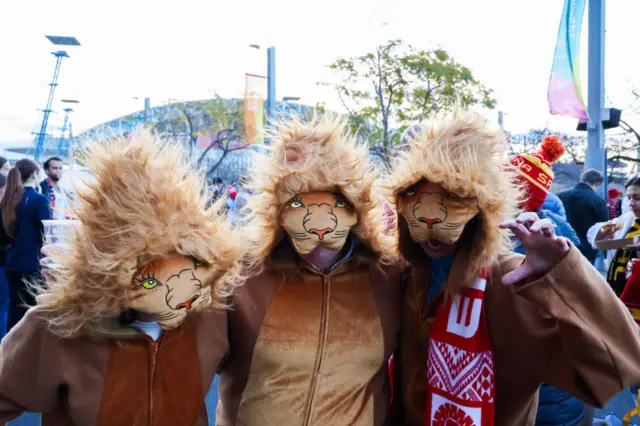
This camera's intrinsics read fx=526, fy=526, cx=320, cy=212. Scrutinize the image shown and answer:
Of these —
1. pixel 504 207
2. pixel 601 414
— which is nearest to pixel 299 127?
pixel 504 207

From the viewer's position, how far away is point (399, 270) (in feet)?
7.03

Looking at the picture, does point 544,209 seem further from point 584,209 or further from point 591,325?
point 584,209

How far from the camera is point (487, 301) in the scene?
191 centimetres

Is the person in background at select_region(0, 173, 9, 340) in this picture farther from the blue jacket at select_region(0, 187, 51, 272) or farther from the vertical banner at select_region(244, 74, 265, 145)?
the vertical banner at select_region(244, 74, 265, 145)

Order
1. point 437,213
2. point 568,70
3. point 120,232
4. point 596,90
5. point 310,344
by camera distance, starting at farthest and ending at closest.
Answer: point 596,90, point 568,70, point 310,344, point 437,213, point 120,232

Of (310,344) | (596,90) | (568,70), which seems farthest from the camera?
(596,90)

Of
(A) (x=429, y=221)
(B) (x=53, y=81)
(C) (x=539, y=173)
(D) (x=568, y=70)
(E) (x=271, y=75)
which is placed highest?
(B) (x=53, y=81)

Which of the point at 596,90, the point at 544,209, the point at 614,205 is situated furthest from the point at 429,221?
the point at 614,205

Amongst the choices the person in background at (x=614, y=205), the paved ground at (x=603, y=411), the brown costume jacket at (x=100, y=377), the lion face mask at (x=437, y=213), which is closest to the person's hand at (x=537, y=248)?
the lion face mask at (x=437, y=213)

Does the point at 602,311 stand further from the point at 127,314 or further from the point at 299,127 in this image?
the point at 127,314

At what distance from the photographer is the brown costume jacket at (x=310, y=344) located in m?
1.89

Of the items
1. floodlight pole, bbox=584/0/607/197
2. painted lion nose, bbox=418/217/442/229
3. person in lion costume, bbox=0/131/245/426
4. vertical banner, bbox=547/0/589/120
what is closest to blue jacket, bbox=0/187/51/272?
person in lion costume, bbox=0/131/245/426

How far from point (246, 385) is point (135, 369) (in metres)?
0.42

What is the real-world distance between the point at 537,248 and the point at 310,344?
2.81ft
